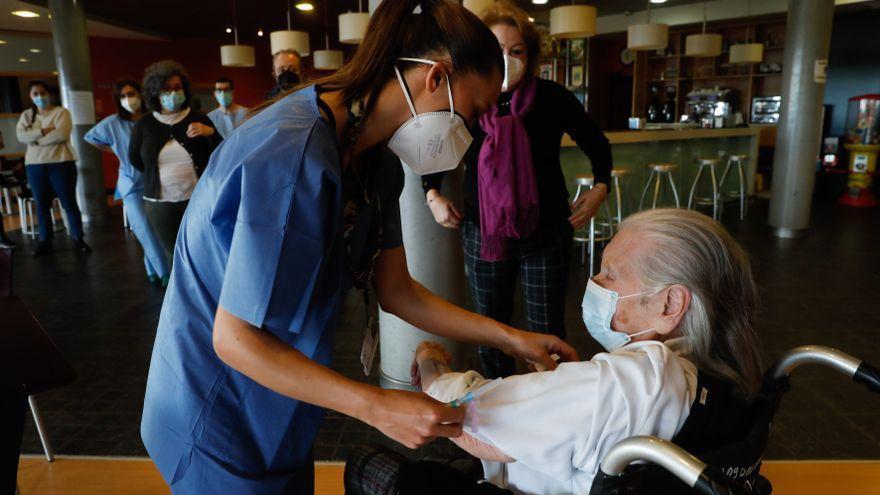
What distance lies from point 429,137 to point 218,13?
1057cm

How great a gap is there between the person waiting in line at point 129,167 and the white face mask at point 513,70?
11.6 feet

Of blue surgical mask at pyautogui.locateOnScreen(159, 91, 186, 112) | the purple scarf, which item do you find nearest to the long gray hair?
the purple scarf

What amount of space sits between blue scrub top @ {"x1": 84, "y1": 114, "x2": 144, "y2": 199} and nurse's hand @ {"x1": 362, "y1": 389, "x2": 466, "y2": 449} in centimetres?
445

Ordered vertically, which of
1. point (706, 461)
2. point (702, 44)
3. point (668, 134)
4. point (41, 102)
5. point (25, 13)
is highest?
point (25, 13)

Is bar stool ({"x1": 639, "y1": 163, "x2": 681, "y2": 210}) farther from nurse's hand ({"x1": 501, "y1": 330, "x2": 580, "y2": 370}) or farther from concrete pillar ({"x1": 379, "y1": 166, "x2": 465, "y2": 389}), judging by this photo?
nurse's hand ({"x1": 501, "y1": 330, "x2": 580, "y2": 370})

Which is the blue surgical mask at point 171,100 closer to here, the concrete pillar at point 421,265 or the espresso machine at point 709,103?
the concrete pillar at point 421,265

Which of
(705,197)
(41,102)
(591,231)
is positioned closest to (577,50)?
(705,197)

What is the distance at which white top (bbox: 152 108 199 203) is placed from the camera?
4023 millimetres

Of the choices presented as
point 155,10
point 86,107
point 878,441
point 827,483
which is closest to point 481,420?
point 827,483

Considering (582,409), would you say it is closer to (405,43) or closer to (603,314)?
(603,314)

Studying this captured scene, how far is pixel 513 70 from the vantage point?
6.72 feet

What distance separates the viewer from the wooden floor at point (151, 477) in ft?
6.26

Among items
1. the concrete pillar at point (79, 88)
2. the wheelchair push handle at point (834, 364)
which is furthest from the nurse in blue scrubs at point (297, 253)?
the concrete pillar at point (79, 88)

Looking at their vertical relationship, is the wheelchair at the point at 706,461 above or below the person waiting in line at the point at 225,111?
below
